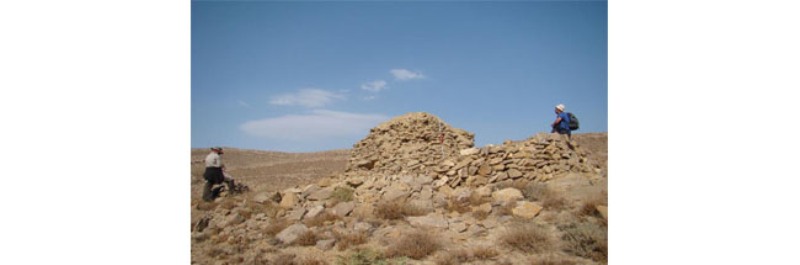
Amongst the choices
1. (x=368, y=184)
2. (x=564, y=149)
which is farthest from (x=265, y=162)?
(x=564, y=149)

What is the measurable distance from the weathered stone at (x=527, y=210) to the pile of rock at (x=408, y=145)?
4.08m

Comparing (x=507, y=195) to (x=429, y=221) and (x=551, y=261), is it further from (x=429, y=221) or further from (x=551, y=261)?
(x=551, y=261)

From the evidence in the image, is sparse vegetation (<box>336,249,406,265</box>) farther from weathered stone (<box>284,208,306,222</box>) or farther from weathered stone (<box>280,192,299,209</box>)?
weathered stone (<box>280,192,299,209</box>)

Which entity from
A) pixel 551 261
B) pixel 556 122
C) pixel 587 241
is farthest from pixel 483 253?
pixel 556 122

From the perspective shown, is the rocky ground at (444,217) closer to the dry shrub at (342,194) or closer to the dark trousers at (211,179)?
the dry shrub at (342,194)

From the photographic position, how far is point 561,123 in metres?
6.70

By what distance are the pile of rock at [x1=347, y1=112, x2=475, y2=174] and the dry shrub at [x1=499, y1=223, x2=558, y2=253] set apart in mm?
4886

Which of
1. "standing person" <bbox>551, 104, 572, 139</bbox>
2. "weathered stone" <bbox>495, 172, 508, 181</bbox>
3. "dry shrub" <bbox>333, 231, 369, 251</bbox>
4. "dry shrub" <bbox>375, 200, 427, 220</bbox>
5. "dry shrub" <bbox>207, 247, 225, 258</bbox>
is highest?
"standing person" <bbox>551, 104, 572, 139</bbox>

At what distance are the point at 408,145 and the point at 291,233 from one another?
548 cm

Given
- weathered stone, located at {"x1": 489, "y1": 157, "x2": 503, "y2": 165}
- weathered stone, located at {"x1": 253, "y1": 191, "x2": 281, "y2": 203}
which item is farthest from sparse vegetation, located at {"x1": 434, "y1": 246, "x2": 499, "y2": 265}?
weathered stone, located at {"x1": 253, "y1": 191, "x2": 281, "y2": 203}

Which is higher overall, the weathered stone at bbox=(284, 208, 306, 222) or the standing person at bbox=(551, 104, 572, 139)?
the standing person at bbox=(551, 104, 572, 139)

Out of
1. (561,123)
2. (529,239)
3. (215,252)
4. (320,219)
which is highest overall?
(561,123)

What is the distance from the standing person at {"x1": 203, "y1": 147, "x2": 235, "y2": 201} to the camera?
7.45m
